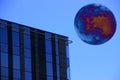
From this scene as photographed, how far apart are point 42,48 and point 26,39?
10.1 feet

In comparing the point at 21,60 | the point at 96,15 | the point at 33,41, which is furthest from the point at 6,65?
the point at 96,15

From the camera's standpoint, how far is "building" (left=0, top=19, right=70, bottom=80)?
56.9 m

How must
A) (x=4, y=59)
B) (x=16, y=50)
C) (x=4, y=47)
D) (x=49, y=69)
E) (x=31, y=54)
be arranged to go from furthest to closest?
1. (x=49, y=69)
2. (x=31, y=54)
3. (x=16, y=50)
4. (x=4, y=47)
5. (x=4, y=59)

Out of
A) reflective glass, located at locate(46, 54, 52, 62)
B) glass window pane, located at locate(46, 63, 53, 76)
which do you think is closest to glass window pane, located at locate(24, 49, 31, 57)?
reflective glass, located at locate(46, 54, 52, 62)

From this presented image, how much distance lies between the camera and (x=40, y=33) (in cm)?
6300

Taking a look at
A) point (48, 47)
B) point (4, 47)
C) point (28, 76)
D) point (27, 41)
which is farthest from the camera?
point (48, 47)

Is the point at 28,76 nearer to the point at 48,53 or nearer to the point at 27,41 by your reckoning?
the point at 27,41

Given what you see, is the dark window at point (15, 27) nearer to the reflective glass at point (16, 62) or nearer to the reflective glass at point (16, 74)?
the reflective glass at point (16, 62)

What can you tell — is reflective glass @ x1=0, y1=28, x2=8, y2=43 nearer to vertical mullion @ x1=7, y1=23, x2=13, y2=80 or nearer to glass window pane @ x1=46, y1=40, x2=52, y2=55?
vertical mullion @ x1=7, y1=23, x2=13, y2=80

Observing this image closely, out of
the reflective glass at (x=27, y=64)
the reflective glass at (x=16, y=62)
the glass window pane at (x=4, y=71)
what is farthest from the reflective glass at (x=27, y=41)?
the glass window pane at (x=4, y=71)

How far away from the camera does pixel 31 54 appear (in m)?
61.1

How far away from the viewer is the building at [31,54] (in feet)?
187

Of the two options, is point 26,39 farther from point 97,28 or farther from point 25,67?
point 97,28

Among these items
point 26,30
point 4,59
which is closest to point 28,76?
point 4,59
